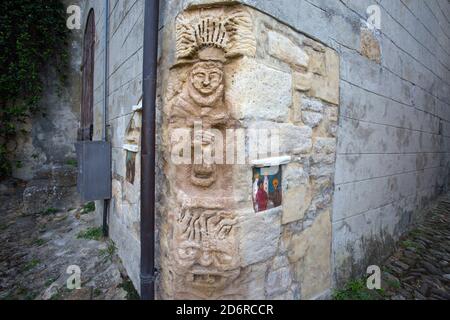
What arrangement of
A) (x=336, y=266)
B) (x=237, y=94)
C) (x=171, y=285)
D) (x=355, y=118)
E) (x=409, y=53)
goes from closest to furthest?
(x=237, y=94)
(x=171, y=285)
(x=336, y=266)
(x=355, y=118)
(x=409, y=53)

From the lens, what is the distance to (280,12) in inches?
65.8

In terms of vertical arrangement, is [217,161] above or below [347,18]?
below

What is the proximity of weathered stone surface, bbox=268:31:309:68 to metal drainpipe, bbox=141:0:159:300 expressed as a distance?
74 cm

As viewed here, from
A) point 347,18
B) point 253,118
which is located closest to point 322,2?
point 347,18

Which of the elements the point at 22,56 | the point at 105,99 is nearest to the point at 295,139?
the point at 105,99

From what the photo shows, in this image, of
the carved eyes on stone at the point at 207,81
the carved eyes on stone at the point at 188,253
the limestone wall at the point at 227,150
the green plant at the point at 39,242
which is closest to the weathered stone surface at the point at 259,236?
the limestone wall at the point at 227,150

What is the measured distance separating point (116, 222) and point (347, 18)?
2.98 m

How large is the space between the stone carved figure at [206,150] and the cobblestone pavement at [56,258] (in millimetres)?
999

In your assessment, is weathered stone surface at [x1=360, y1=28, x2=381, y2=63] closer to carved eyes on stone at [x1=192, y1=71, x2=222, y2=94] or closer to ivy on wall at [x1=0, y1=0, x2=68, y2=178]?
carved eyes on stone at [x1=192, y1=71, x2=222, y2=94]

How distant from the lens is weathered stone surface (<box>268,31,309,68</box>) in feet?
5.39

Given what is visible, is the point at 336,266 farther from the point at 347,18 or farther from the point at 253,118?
the point at 347,18

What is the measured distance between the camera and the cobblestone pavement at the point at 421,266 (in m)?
2.38

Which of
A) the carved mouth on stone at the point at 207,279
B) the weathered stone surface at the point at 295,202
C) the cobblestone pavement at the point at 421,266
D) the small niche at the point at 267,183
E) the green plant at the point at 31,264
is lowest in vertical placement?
the green plant at the point at 31,264

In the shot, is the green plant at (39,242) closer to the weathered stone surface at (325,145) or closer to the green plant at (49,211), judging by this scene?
the green plant at (49,211)
